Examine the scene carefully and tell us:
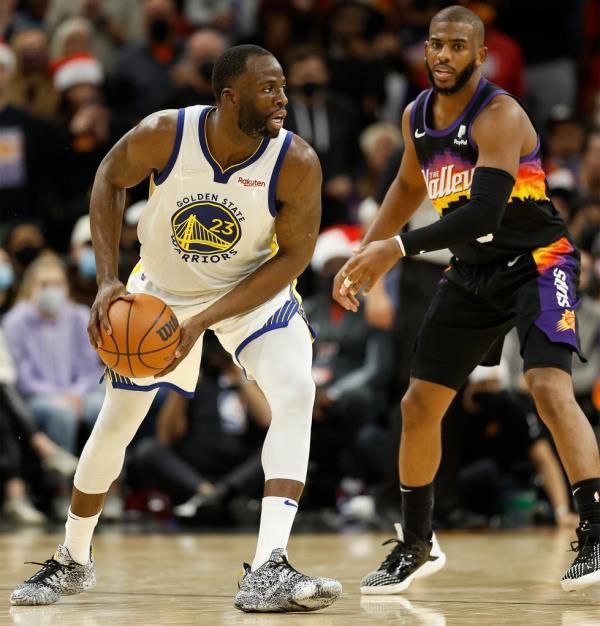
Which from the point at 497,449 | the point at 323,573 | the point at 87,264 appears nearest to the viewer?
the point at 323,573

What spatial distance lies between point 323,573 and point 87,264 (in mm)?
4724

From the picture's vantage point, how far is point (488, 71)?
1235 centimetres

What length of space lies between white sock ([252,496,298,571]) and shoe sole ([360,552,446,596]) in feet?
2.26

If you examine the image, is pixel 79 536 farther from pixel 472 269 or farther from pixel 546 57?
pixel 546 57

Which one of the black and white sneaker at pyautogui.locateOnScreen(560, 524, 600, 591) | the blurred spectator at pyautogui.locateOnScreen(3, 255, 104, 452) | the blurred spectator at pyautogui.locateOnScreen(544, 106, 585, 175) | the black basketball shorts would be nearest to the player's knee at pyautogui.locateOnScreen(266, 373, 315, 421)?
the black basketball shorts

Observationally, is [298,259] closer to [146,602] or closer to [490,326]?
[490,326]

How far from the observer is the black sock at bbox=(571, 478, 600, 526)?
4820mm

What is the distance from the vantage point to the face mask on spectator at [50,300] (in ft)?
31.7

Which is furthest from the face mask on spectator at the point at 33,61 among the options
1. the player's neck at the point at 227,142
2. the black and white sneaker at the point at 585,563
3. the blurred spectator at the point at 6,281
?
the black and white sneaker at the point at 585,563

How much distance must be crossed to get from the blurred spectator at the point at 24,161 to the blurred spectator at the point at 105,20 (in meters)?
1.47

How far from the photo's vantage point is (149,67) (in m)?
11.9

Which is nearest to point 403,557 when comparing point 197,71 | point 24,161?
point 24,161

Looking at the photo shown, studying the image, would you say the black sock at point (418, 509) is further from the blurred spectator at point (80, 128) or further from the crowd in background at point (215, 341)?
the blurred spectator at point (80, 128)

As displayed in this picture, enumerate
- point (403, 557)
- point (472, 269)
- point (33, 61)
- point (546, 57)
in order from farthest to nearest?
point (546, 57) → point (33, 61) → point (403, 557) → point (472, 269)
